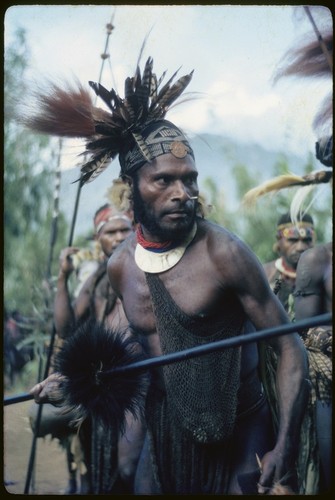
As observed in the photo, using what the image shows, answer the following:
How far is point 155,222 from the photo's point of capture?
4160 mm

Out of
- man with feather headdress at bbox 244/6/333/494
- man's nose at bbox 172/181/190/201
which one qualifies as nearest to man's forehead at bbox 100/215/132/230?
man with feather headdress at bbox 244/6/333/494

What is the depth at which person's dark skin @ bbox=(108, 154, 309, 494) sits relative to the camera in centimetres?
384

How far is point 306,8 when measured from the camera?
420cm

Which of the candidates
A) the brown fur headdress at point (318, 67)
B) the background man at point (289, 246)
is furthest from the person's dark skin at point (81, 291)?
the brown fur headdress at point (318, 67)

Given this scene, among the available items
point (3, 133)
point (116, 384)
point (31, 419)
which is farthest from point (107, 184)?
point (116, 384)

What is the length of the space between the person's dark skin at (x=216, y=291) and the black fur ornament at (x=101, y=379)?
0.18 meters

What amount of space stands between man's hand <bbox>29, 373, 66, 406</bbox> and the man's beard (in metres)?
0.80

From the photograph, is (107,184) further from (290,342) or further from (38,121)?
(290,342)

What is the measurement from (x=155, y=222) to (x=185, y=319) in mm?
477

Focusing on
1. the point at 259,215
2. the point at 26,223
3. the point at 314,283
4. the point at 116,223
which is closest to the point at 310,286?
the point at 314,283

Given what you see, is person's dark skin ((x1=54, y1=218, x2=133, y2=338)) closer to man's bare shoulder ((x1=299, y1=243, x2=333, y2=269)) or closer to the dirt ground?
the dirt ground

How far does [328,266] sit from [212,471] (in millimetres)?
1811

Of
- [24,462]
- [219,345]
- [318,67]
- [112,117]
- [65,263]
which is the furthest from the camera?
[24,462]

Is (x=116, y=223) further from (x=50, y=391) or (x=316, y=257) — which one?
(x=50, y=391)
